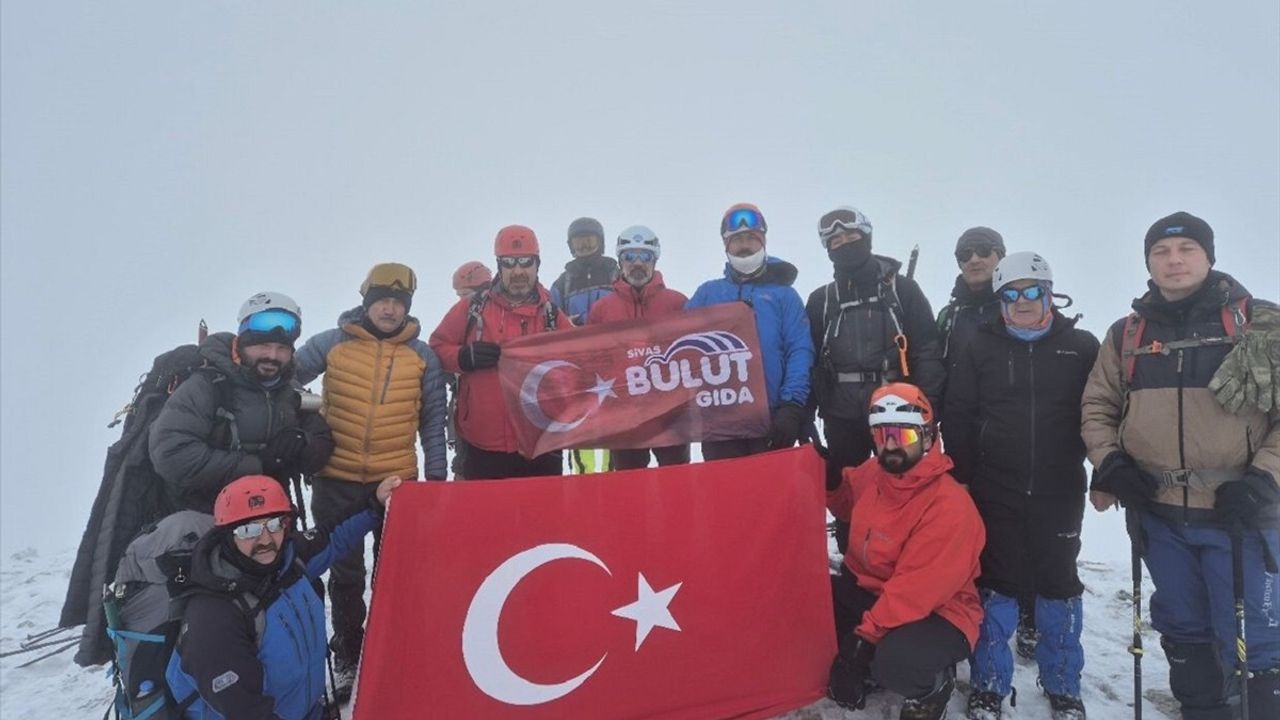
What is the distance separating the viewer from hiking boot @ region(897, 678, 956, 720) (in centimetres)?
422

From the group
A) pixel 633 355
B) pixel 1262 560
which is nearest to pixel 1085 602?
pixel 1262 560

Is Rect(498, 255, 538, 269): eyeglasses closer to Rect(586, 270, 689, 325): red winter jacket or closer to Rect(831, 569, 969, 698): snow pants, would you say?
Rect(586, 270, 689, 325): red winter jacket

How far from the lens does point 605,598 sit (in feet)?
14.0

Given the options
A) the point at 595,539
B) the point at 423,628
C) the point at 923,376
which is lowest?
the point at 423,628

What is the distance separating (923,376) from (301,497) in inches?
198

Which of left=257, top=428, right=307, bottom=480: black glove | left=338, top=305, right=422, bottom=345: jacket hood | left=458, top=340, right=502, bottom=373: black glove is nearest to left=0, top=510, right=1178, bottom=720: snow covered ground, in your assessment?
left=257, top=428, right=307, bottom=480: black glove

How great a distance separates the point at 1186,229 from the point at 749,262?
2951 millimetres

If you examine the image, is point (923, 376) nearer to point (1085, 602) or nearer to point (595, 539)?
point (595, 539)

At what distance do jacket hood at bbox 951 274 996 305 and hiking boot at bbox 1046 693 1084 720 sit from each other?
304 centimetres

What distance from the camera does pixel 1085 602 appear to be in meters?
6.86

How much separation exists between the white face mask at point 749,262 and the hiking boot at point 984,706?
3549 mm

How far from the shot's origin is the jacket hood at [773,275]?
5.86 meters

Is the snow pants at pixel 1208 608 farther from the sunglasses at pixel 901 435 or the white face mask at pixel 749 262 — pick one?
the white face mask at pixel 749 262

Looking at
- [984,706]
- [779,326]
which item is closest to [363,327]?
[779,326]
